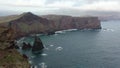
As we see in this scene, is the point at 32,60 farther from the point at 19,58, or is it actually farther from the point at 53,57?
the point at 19,58

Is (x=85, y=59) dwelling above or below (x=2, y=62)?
below

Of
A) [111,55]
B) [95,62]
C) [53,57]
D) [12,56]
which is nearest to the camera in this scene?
[12,56]

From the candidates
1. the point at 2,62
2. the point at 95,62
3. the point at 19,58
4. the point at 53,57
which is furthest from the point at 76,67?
the point at 2,62

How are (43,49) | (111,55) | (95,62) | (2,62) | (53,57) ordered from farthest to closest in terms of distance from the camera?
(43,49)
(111,55)
(53,57)
(95,62)
(2,62)

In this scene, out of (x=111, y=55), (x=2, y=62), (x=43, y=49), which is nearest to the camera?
(x=2, y=62)

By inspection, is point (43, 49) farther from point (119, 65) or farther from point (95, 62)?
point (119, 65)

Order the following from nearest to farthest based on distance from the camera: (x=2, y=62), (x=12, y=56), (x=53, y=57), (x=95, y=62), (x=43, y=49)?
(x=2, y=62)
(x=12, y=56)
(x=95, y=62)
(x=53, y=57)
(x=43, y=49)

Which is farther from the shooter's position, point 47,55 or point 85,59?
point 47,55

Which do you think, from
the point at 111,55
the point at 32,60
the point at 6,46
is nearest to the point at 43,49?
the point at 32,60

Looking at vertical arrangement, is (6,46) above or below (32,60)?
above
